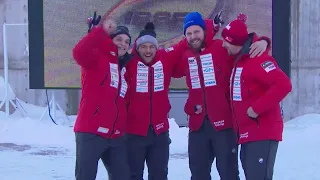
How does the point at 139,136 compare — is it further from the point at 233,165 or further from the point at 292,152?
the point at 292,152

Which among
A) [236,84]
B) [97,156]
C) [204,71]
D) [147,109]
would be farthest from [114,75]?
[236,84]

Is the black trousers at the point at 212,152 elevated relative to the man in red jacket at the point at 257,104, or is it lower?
lower

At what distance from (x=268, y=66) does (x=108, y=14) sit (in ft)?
15.7

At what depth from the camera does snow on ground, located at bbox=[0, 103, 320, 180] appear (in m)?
5.64

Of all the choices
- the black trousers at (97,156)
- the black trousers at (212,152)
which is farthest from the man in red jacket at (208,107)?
the black trousers at (97,156)

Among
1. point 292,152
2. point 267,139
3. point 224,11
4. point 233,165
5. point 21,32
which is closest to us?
point 267,139

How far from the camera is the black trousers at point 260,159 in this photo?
11.9ft

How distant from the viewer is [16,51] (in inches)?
426

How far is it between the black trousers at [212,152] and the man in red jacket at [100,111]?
544mm

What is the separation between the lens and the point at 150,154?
408 cm

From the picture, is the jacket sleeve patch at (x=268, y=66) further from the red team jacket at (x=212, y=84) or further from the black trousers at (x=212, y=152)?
the black trousers at (x=212, y=152)

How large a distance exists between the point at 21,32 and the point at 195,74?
7342mm

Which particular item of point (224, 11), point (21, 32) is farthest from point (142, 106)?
point (21, 32)

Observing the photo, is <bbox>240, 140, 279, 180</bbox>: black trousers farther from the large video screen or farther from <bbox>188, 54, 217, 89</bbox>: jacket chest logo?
the large video screen
